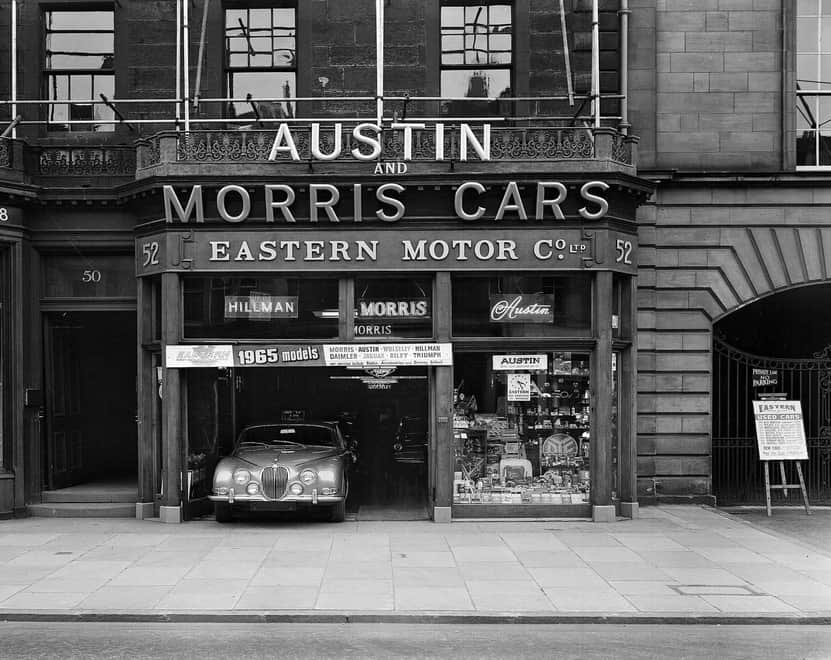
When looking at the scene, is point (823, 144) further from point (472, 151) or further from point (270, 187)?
point (270, 187)

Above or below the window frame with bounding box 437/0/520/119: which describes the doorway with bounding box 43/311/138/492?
below

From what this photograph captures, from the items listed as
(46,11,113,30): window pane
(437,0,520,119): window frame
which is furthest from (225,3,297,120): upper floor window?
(437,0,520,119): window frame

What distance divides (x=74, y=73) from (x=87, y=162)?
1.81m

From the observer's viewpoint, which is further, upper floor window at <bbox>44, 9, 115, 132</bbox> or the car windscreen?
upper floor window at <bbox>44, 9, 115, 132</bbox>

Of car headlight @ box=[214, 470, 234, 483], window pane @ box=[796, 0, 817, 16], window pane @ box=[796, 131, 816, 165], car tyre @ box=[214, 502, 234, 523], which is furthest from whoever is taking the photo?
window pane @ box=[796, 0, 817, 16]

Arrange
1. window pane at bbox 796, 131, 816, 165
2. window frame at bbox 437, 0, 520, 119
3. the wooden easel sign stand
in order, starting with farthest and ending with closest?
window pane at bbox 796, 131, 816, 165 → window frame at bbox 437, 0, 520, 119 → the wooden easel sign stand

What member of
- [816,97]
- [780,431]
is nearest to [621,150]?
[816,97]

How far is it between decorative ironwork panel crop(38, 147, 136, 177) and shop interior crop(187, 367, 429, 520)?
3737 millimetres

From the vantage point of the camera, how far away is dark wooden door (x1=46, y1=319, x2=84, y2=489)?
14477 millimetres

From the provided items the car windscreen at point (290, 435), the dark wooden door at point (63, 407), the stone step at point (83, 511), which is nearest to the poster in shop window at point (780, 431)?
the car windscreen at point (290, 435)

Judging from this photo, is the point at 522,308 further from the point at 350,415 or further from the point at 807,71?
the point at 807,71

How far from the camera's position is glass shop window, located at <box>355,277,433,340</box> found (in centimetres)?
1349

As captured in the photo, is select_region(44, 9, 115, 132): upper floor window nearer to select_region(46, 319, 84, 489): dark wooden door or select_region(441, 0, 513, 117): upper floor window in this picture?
select_region(46, 319, 84, 489): dark wooden door

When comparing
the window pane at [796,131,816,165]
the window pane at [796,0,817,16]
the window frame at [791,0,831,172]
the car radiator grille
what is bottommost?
the car radiator grille
